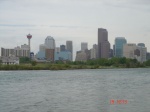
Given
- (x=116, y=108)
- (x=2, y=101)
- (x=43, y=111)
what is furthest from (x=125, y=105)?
(x=2, y=101)

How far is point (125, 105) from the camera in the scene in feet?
115

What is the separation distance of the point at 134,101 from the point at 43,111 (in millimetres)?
11050

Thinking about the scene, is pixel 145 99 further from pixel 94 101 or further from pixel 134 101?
pixel 94 101

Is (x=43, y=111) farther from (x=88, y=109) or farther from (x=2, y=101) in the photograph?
(x=2, y=101)

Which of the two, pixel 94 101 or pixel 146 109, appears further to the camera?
pixel 94 101

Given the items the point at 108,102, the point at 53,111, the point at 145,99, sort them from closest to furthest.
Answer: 1. the point at 53,111
2. the point at 108,102
3. the point at 145,99

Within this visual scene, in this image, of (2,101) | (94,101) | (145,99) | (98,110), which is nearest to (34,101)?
(2,101)

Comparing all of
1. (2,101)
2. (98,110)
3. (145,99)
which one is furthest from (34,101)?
(145,99)

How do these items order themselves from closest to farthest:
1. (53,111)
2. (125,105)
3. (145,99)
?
(53,111) → (125,105) → (145,99)

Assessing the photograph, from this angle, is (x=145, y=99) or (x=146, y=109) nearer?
(x=146, y=109)

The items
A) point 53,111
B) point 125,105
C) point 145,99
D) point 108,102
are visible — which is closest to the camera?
point 53,111

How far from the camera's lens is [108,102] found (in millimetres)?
37594

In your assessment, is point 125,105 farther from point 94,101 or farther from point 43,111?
point 43,111

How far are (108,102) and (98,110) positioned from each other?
5.35m
